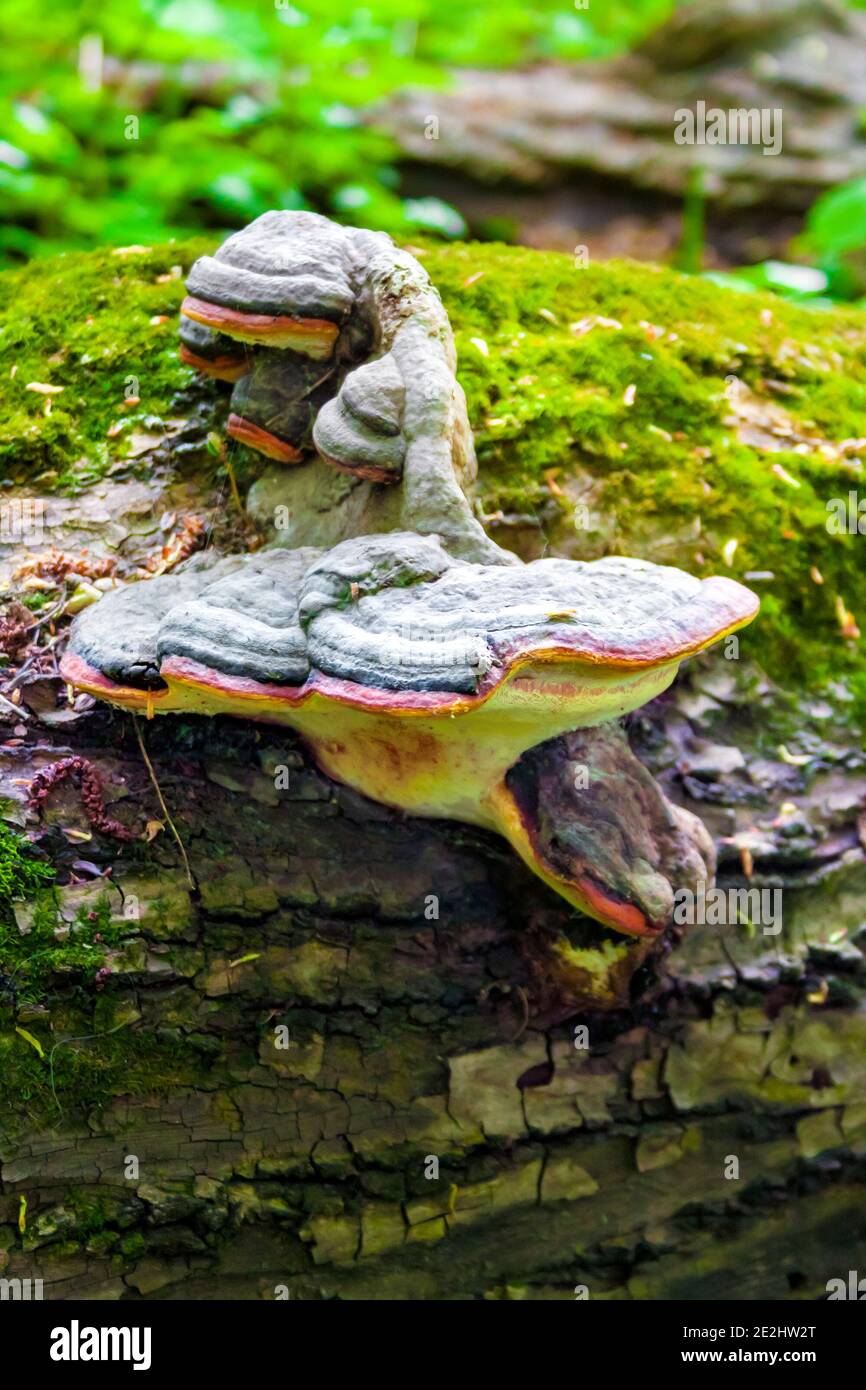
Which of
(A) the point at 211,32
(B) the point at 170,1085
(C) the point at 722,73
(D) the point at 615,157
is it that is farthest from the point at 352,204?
(C) the point at 722,73

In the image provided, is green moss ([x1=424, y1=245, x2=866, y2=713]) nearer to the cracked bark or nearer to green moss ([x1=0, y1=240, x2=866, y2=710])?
green moss ([x1=0, y1=240, x2=866, y2=710])

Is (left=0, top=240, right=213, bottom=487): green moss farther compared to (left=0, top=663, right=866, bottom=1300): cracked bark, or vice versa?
(left=0, top=240, right=213, bottom=487): green moss

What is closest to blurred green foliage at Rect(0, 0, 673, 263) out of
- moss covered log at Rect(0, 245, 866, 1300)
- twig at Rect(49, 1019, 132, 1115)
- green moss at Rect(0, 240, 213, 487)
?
green moss at Rect(0, 240, 213, 487)

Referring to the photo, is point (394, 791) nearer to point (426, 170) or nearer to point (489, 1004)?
point (489, 1004)

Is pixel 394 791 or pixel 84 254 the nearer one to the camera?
pixel 394 791

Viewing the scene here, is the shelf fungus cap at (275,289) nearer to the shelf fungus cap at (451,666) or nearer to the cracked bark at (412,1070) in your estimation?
the shelf fungus cap at (451,666)

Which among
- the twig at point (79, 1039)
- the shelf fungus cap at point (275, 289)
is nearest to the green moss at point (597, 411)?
the shelf fungus cap at point (275, 289)
